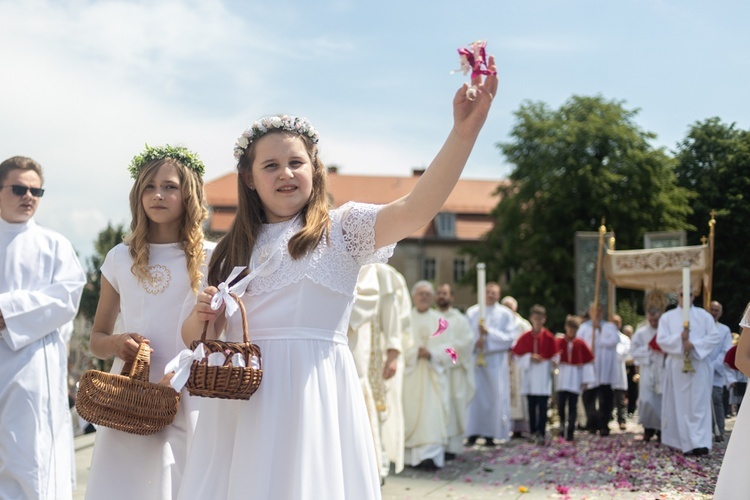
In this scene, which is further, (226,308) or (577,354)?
(577,354)

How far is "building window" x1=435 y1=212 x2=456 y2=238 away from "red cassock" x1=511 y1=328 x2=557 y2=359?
5038 centimetres

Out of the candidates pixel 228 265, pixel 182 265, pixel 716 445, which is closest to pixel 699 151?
pixel 716 445

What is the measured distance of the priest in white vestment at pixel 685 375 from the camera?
10422 millimetres

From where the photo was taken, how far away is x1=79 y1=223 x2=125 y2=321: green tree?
42.5 ft

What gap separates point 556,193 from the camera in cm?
3491

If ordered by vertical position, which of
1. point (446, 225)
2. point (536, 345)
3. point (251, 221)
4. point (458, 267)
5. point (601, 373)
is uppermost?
point (446, 225)

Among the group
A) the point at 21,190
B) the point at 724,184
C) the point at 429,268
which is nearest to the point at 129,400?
the point at 21,190

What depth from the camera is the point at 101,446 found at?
14.8ft

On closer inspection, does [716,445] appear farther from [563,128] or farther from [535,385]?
[563,128]

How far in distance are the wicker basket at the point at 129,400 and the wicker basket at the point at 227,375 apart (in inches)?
40.0

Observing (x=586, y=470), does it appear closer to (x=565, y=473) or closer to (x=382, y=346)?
(x=565, y=473)

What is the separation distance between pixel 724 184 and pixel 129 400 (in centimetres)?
492

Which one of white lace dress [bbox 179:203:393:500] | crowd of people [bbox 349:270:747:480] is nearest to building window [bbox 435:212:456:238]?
crowd of people [bbox 349:270:747:480]

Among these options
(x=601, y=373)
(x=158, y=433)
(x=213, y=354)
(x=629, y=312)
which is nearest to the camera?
(x=213, y=354)
